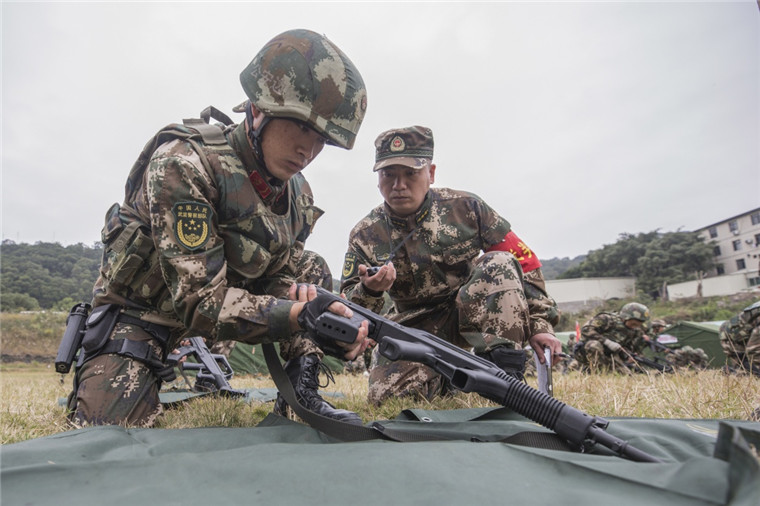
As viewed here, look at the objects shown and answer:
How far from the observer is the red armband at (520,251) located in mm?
3814

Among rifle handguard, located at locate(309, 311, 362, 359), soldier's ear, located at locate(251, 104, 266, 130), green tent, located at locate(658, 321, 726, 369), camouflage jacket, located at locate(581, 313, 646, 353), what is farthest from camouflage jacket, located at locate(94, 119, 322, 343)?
green tent, located at locate(658, 321, 726, 369)

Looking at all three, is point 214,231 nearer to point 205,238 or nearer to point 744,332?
point 205,238

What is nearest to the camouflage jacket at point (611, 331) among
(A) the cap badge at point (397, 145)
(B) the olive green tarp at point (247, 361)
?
(B) the olive green tarp at point (247, 361)

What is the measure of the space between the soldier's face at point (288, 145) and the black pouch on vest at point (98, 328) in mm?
1211

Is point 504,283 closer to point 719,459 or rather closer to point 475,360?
point 475,360

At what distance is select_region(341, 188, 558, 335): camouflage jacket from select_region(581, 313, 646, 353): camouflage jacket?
8.23 meters

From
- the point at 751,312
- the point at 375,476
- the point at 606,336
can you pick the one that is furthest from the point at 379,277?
the point at 606,336

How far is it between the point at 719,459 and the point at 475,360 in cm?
95

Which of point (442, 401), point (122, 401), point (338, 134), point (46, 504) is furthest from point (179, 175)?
point (442, 401)

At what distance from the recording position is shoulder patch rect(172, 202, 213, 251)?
2.07m

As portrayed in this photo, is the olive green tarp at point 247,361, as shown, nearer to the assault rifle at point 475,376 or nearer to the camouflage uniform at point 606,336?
the camouflage uniform at point 606,336

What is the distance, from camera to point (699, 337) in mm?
12625

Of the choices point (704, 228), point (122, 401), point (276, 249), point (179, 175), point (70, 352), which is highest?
point (704, 228)

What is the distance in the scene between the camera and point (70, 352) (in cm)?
255
